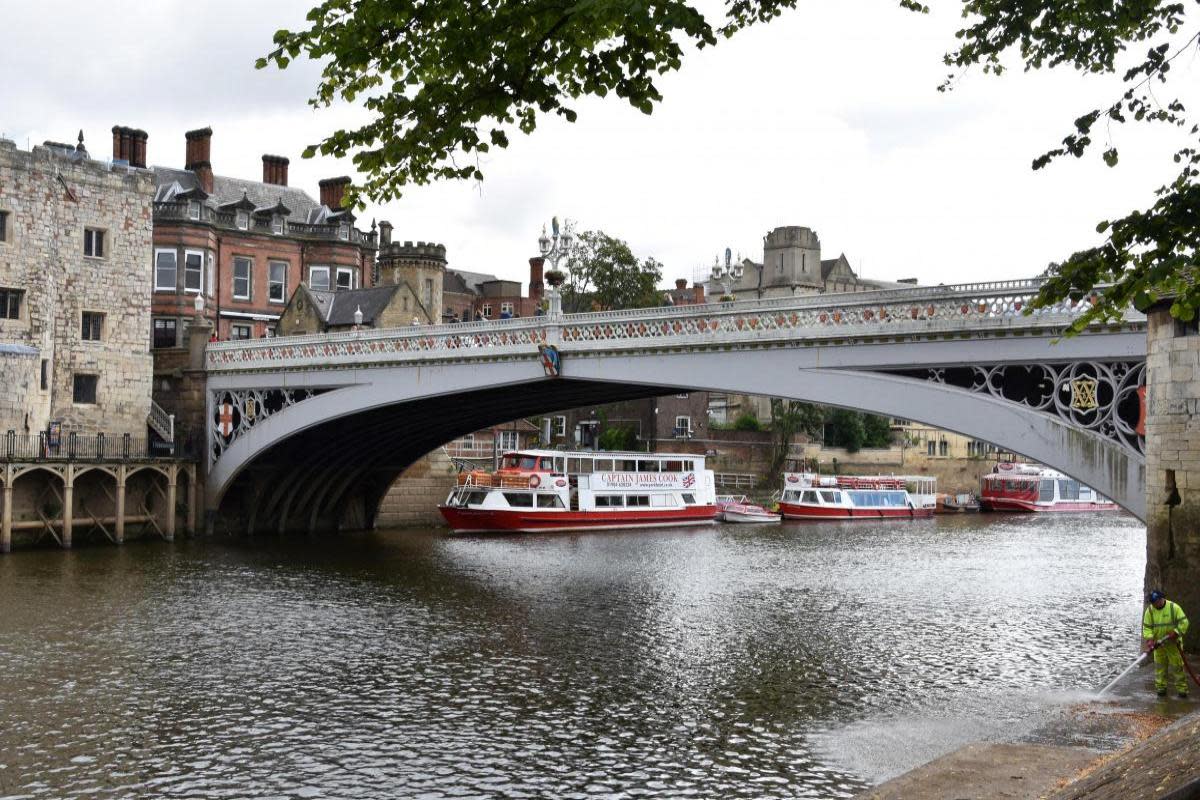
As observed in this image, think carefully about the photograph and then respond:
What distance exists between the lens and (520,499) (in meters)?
52.4

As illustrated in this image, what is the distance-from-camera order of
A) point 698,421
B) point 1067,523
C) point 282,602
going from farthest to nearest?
point 698,421
point 1067,523
point 282,602

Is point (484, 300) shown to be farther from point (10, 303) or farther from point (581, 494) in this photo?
point (10, 303)

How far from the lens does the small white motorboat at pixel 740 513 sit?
60.7 m

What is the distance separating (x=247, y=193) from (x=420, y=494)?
17896 mm

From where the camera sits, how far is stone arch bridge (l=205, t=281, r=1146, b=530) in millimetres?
22484

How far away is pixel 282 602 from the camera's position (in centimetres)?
2945

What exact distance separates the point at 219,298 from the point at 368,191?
4995cm

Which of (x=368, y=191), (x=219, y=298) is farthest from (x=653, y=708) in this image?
(x=219, y=298)

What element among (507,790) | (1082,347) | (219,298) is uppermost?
(219,298)

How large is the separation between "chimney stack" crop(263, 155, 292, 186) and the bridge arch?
20.3 metres

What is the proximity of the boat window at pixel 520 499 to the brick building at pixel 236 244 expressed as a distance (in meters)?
13.3

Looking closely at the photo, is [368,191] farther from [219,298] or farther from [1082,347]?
[219,298]

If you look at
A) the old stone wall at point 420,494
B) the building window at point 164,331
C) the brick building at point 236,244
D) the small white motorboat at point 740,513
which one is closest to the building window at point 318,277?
the brick building at point 236,244

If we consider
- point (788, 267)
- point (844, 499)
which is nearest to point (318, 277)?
point (844, 499)
